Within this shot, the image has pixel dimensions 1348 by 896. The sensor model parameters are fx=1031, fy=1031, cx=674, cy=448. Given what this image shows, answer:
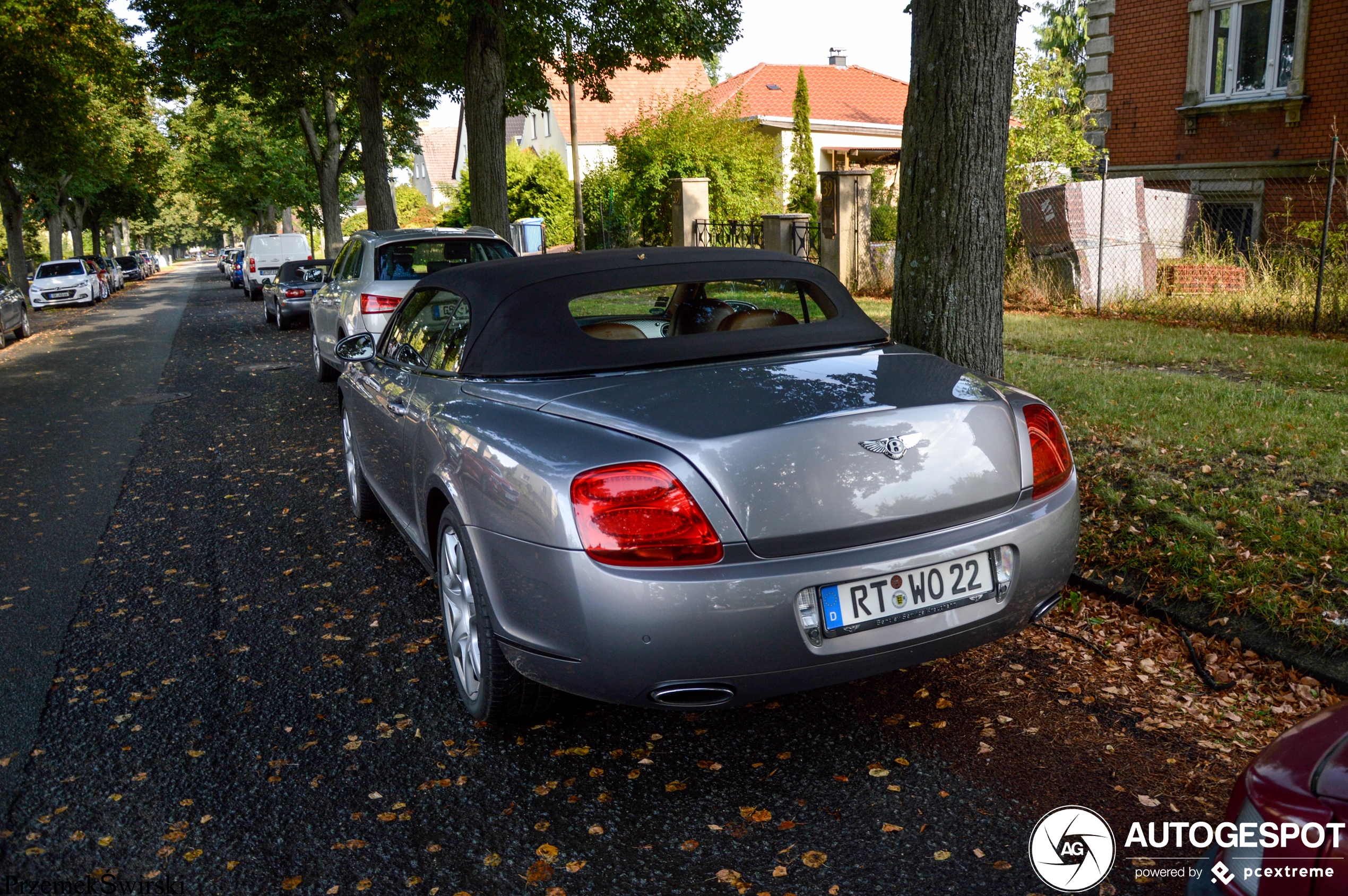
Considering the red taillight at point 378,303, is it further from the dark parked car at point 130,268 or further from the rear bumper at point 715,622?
the dark parked car at point 130,268

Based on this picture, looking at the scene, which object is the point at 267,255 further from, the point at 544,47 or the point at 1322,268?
the point at 1322,268

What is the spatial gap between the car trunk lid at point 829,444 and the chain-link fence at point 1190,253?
960 centimetres

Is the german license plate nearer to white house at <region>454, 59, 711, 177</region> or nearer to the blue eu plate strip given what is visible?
the blue eu plate strip

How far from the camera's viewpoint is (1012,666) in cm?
388

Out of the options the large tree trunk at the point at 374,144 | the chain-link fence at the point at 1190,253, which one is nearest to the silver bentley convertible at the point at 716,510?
the chain-link fence at the point at 1190,253

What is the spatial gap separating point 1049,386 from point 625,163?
21663 mm

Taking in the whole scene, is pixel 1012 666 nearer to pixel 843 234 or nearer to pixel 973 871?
pixel 973 871

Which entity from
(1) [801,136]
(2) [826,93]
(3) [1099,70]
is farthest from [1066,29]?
(3) [1099,70]

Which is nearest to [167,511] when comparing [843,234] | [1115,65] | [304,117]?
[843,234]

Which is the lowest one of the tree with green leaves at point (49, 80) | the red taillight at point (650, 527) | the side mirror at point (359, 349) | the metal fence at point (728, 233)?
the red taillight at point (650, 527)

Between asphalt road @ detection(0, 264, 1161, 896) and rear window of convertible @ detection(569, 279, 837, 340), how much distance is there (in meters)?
1.45

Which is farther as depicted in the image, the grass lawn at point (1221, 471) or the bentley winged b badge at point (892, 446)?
the grass lawn at point (1221, 471)

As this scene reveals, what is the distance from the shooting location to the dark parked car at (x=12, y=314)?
20359 millimetres

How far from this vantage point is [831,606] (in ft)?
9.32
